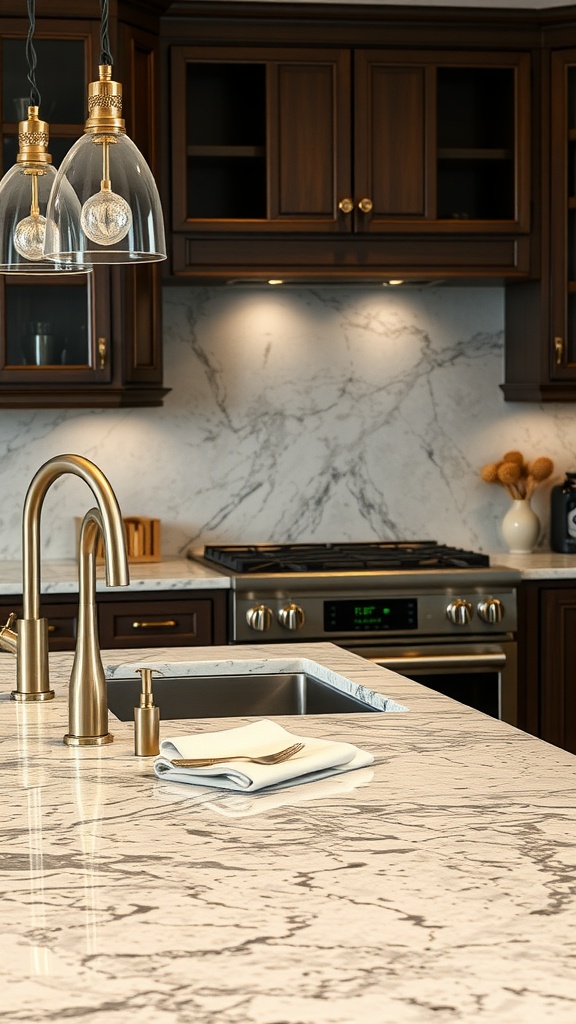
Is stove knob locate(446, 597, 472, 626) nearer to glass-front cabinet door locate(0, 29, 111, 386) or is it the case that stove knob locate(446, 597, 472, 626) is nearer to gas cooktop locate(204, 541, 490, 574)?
gas cooktop locate(204, 541, 490, 574)

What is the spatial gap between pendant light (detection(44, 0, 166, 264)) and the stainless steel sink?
0.97 meters

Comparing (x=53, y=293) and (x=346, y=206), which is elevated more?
(x=346, y=206)

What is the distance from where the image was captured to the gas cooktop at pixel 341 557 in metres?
3.80

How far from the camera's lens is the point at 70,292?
12.7ft

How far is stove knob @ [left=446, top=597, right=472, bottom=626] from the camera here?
3.78 meters

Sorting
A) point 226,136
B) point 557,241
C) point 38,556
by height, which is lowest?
point 38,556

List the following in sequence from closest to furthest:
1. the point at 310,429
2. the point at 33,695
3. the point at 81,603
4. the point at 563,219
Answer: the point at 81,603 → the point at 33,695 → the point at 563,219 → the point at 310,429

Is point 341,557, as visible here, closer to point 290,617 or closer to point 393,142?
point 290,617

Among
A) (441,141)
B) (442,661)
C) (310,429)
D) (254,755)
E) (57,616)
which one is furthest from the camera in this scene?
(310,429)

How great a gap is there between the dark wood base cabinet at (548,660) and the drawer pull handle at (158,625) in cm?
104

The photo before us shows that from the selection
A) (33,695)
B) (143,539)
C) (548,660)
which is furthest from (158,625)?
(33,695)

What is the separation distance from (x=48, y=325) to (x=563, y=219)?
5.39ft

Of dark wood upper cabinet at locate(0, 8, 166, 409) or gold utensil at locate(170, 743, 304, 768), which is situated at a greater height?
dark wood upper cabinet at locate(0, 8, 166, 409)

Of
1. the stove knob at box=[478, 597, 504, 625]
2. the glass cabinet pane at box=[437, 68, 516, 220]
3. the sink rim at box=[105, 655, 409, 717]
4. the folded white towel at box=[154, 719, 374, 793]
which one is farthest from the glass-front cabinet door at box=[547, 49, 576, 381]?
the folded white towel at box=[154, 719, 374, 793]
